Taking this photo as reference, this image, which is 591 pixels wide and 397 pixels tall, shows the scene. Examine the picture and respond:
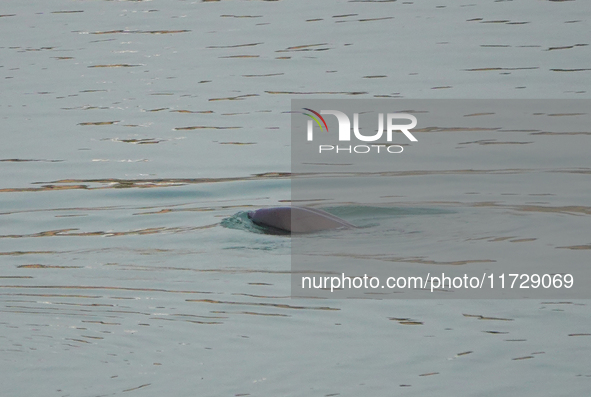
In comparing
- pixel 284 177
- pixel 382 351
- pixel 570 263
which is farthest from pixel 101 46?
pixel 382 351

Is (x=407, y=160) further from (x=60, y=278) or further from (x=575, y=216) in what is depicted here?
(x=60, y=278)

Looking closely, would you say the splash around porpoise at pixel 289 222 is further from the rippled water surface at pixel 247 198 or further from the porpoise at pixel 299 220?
the rippled water surface at pixel 247 198

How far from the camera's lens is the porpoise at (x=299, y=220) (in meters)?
7.62

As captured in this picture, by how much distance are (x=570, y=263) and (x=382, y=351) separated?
6.88 ft

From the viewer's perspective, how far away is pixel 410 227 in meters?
7.68

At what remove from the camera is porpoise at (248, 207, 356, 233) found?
25.0 ft

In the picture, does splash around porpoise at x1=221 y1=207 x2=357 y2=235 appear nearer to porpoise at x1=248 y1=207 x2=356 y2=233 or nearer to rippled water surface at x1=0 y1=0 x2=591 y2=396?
porpoise at x1=248 y1=207 x2=356 y2=233

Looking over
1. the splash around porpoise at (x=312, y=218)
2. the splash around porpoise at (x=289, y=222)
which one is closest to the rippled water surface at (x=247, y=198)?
the splash around porpoise at (x=312, y=218)

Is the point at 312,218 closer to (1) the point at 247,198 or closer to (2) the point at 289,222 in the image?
(2) the point at 289,222

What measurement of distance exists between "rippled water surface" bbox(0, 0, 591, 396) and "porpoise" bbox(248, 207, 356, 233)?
236mm

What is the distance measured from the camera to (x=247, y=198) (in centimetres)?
894

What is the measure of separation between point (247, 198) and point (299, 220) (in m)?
1.38

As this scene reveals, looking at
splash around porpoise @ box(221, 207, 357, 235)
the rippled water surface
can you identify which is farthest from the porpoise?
the rippled water surface

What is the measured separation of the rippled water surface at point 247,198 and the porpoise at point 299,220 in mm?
236
